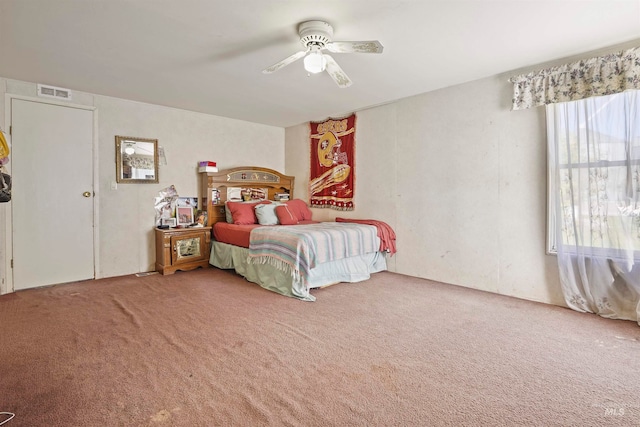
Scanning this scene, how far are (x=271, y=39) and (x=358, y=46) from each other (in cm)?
75

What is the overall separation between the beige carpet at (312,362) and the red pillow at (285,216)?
1.64 meters

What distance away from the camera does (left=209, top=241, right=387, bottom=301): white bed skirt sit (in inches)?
134

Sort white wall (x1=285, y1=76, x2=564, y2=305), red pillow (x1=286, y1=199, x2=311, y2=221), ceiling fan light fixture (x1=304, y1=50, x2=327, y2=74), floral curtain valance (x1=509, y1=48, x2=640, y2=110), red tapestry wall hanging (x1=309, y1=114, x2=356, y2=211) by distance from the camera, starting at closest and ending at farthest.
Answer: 1. ceiling fan light fixture (x1=304, y1=50, x2=327, y2=74)
2. floral curtain valance (x1=509, y1=48, x2=640, y2=110)
3. white wall (x1=285, y1=76, x2=564, y2=305)
4. red tapestry wall hanging (x1=309, y1=114, x2=356, y2=211)
5. red pillow (x1=286, y1=199, x2=311, y2=221)

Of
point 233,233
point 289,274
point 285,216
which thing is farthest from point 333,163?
point 289,274

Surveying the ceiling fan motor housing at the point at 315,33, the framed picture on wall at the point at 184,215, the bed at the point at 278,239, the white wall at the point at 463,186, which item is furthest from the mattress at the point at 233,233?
the ceiling fan motor housing at the point at 315,33

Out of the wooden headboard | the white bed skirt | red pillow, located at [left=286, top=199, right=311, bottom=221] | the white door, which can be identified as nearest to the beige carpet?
the white bed skirt

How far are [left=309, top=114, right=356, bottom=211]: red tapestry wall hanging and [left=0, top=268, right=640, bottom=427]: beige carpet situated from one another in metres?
2.10

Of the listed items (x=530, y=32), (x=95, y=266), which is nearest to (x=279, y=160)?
(x=95, y=266)

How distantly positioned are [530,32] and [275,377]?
121 inches

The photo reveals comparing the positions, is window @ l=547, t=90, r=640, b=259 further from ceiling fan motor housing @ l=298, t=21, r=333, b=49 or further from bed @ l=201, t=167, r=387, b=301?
ceiling fan motor housing @ l=298, t=21, r=333, b=49

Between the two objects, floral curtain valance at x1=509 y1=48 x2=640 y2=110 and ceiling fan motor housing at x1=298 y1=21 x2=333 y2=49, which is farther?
floral curtain valance at x1=509 y1=48 x2=640 y2=110

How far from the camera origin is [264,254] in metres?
3.69

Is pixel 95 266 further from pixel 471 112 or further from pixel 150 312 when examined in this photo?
pixel 471 112

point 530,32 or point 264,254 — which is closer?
point 530,32
